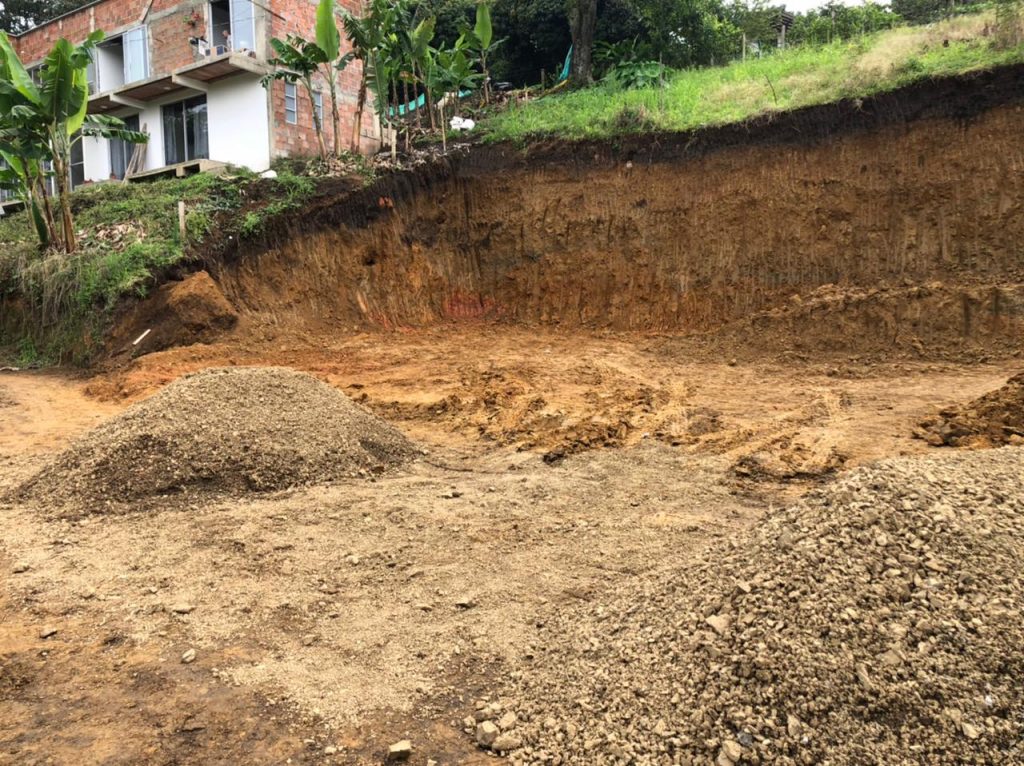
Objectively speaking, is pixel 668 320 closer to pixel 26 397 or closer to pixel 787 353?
pixel 787 353

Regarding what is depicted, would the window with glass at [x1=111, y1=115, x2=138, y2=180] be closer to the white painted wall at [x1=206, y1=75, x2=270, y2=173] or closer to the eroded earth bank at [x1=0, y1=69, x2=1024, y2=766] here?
the white painted wall at [x1=206, y1=75, x2=270, y2=173]

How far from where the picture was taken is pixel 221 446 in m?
6.43

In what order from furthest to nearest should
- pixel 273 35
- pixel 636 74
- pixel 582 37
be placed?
pixel 582 37
pixel 273 35
pixel 636 74

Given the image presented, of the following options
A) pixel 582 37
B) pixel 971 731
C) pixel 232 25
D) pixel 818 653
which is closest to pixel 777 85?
pixel 582 37

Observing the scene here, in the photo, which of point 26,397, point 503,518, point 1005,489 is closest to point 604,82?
point 26,397

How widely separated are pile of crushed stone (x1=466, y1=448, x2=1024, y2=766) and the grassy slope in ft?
35.0

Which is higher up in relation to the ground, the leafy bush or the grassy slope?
the leafy bush

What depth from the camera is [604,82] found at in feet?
66.2

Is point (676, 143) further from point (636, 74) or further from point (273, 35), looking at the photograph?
point (273, 35)

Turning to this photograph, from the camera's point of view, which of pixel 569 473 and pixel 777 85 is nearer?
pixel 569 473

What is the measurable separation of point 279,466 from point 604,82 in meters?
17.3

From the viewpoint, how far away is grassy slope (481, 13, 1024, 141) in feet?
38.9

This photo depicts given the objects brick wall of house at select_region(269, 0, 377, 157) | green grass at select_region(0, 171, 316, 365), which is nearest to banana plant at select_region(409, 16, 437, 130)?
brick wall of house at select_region(269, 0, 377, 157)

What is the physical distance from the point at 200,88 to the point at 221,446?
17604mm
